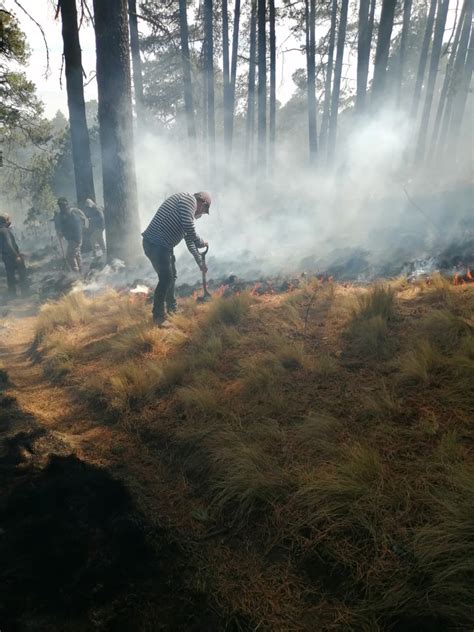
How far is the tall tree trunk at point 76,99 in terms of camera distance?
1095 cm

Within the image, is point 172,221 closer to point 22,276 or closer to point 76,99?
point 22,276

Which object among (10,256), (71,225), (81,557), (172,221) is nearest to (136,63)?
(71,225)

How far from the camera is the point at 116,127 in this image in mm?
8898

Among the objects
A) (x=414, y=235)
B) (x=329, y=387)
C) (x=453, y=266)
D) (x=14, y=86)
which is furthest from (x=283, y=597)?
(x=14, y=86)

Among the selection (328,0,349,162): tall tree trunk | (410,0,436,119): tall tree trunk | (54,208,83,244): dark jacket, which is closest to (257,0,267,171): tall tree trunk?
(328,0,349,162): tall tree trunk

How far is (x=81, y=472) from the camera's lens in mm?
2855

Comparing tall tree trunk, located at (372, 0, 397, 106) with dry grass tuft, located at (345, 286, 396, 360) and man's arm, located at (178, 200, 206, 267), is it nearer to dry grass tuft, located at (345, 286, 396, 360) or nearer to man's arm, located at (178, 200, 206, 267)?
man's arm, located at (178, 200, 206, 267)

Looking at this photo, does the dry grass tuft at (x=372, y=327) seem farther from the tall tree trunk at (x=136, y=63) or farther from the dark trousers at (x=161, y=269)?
the tall tree trunk at (x=136, y=63)

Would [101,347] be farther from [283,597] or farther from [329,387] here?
[283,597]

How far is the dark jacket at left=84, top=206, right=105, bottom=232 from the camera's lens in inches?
456

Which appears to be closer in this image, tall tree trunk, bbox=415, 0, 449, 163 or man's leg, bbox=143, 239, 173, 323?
man's leg, bbox=143, 239, 173, 323

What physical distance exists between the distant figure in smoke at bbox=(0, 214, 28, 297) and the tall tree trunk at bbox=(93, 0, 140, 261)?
238 centimetres

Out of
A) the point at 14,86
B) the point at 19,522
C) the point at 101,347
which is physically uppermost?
the point at 14,86

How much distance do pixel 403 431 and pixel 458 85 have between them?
2186 centimetres
